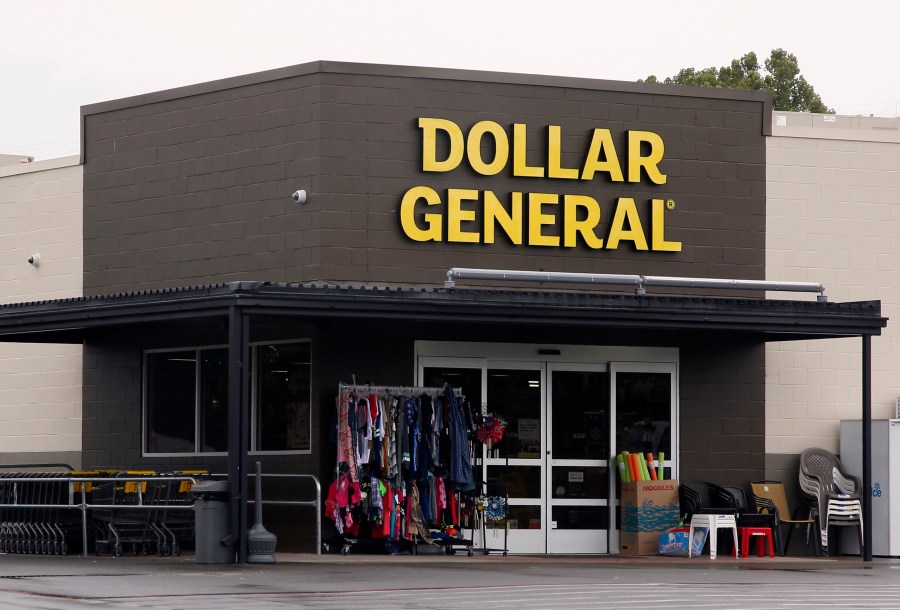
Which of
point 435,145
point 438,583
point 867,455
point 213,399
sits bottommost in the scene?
point 438,583

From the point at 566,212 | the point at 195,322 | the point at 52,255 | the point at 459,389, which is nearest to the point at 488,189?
the point at 566,212

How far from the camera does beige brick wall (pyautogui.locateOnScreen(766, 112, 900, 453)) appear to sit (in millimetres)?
22094

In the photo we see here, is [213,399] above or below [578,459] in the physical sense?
above

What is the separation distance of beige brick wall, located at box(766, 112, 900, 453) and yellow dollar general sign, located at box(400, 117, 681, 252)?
1979 millimetres

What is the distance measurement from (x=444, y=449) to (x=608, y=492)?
8.12ft

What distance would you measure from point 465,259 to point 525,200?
1191mm

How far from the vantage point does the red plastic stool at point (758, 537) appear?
67.8 feet

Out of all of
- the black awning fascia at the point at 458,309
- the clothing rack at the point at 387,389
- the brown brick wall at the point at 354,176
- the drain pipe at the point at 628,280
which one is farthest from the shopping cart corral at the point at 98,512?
the drain pipe at the point at 628,280

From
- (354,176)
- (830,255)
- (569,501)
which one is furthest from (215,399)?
(830,255)

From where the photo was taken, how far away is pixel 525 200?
2092 cm

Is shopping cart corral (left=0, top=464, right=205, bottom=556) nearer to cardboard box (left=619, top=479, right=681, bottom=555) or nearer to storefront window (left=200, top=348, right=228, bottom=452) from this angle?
storefront window (left=200, top=348, right=228, bottom=452)

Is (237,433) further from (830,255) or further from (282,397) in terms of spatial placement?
(830,255)

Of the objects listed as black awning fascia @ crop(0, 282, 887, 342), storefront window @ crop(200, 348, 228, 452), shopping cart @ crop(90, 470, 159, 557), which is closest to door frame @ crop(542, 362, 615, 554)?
black awning fascia @ crop(0, 282, 887, 342)

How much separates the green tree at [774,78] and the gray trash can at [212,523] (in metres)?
38.6
